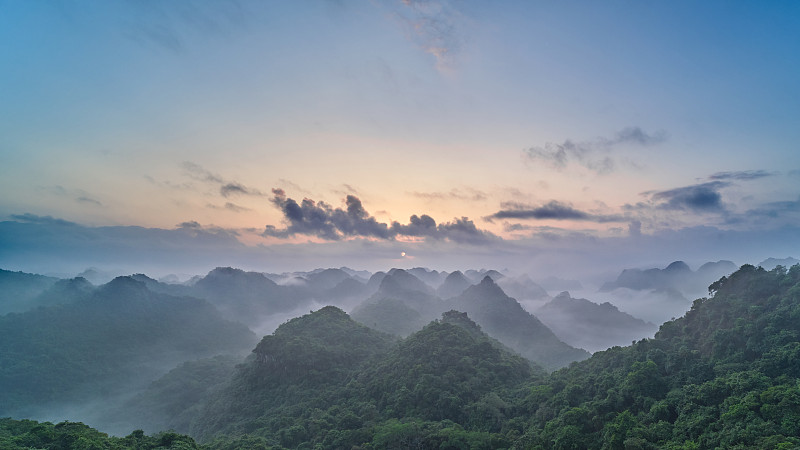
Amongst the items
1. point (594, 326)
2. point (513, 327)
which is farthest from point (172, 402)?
Result: point (594, 326)

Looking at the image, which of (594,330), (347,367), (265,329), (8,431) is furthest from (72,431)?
(594,330)

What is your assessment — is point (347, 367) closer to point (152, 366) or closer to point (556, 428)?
point (556, 428)

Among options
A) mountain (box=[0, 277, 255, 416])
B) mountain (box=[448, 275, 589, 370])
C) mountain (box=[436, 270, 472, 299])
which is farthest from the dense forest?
mountain (box=[436, 270, 472, 299])

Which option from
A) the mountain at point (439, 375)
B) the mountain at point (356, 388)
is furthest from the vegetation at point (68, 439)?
the mountain at point (439, 375)

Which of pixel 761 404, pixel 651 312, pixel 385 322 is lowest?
pixel 651 312

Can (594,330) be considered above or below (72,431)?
below
